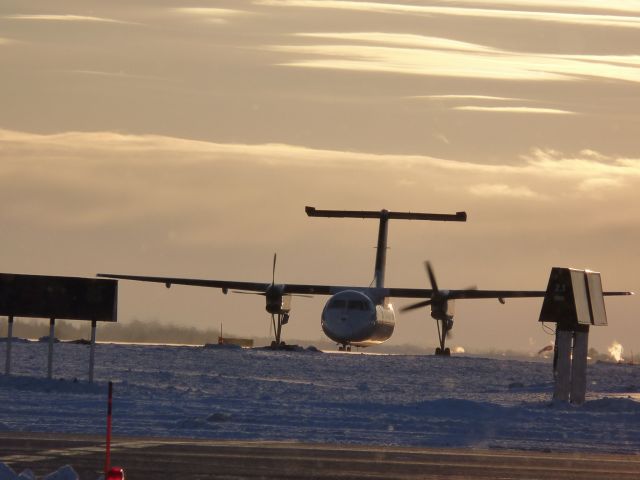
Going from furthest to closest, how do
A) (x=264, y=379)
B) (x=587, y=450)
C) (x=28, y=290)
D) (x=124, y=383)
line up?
(x=264, y=379) < (x=28, y=290) < (x=124, y=383) < (x=587, y=450)

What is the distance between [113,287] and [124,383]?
10.8 feet

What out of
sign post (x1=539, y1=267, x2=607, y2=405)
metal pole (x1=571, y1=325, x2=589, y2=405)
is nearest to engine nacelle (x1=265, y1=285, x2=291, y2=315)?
sign post (x1=539, y1=267, x2=607, y2=405)

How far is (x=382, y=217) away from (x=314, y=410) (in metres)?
50.2

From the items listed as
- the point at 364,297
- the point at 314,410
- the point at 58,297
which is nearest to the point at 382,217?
the point at 364,297

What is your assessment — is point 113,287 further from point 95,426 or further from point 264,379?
point 95,426

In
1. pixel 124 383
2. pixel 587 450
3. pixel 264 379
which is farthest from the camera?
pixel 264 379

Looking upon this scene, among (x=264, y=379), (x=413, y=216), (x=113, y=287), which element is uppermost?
(x=413, y=216)

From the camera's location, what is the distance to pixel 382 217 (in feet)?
263

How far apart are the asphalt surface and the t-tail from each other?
161ft

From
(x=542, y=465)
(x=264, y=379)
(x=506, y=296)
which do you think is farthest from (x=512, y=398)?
(x=506, y=296)

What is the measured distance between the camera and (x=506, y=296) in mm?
75688

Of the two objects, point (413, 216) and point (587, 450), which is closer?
point (587, 450)

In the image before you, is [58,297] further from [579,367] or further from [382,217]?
[382,217]

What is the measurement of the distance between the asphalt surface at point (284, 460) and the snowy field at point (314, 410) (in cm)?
185
